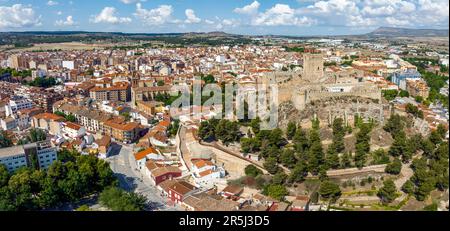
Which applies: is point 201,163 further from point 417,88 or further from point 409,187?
point 417,88

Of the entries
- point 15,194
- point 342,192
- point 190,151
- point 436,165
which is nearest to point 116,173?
point 190,151

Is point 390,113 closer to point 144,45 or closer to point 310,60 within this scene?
point 310,60

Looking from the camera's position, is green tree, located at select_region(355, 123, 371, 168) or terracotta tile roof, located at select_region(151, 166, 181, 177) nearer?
green tree, located at select_region(355, 123, 371, 168)

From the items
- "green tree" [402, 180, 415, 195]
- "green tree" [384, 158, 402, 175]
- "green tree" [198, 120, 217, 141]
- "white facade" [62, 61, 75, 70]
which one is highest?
"white facade" [62, 61, 75, 70]

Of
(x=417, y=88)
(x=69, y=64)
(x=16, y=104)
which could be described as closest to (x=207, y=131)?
(x=16, y=104)

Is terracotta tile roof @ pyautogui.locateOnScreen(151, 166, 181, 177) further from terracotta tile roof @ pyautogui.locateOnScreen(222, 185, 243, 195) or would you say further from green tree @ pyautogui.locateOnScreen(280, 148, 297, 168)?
green tree @ pyautogui.locateOnScreen(280, 148, 297, 168)

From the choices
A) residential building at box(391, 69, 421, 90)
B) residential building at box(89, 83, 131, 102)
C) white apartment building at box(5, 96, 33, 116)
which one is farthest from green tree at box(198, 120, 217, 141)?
residential building at box(391, 69, 421, 90)
